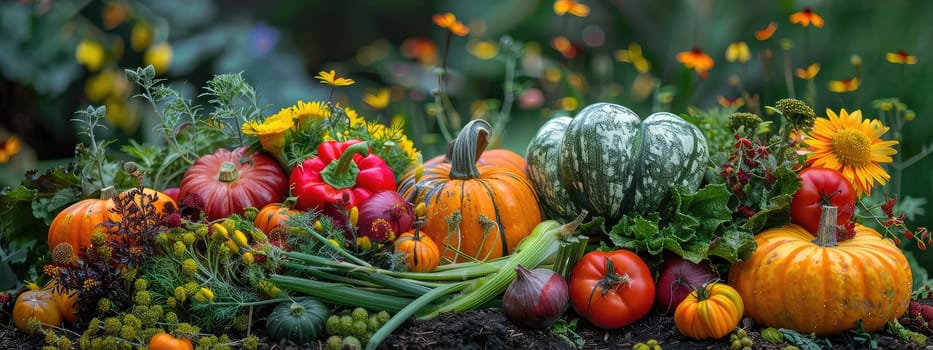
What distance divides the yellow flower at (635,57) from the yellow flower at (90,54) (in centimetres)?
311

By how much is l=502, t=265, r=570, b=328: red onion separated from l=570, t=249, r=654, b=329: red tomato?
0.53 ft

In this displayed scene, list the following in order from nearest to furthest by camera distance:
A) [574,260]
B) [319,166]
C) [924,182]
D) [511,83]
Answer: [574,260] < [319,166] < [924,182] < [511,83]

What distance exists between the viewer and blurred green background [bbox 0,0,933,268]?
486 cm

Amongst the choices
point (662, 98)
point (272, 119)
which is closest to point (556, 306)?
point (272, 119)

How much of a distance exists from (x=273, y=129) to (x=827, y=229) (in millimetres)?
2248

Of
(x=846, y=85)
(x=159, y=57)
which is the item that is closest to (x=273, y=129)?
(x=159, y=57)

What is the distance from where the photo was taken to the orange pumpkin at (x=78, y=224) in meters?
3.47

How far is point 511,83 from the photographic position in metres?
5.00

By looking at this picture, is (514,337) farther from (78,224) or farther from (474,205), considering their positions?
(78,224)

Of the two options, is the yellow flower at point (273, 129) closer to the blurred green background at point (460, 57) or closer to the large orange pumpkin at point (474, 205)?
the large orange pumpkin at point (474, 205)

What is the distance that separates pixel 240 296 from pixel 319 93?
2.38 m

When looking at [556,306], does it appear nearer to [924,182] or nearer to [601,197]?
[601,197]

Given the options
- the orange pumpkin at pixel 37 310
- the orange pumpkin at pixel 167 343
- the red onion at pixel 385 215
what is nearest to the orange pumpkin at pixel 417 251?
the red onion at pixel 385 215

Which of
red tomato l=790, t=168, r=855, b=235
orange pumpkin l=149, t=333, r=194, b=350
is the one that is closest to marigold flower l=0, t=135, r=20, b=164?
orange pumpkin l=149, t=333, r=194, b=350
